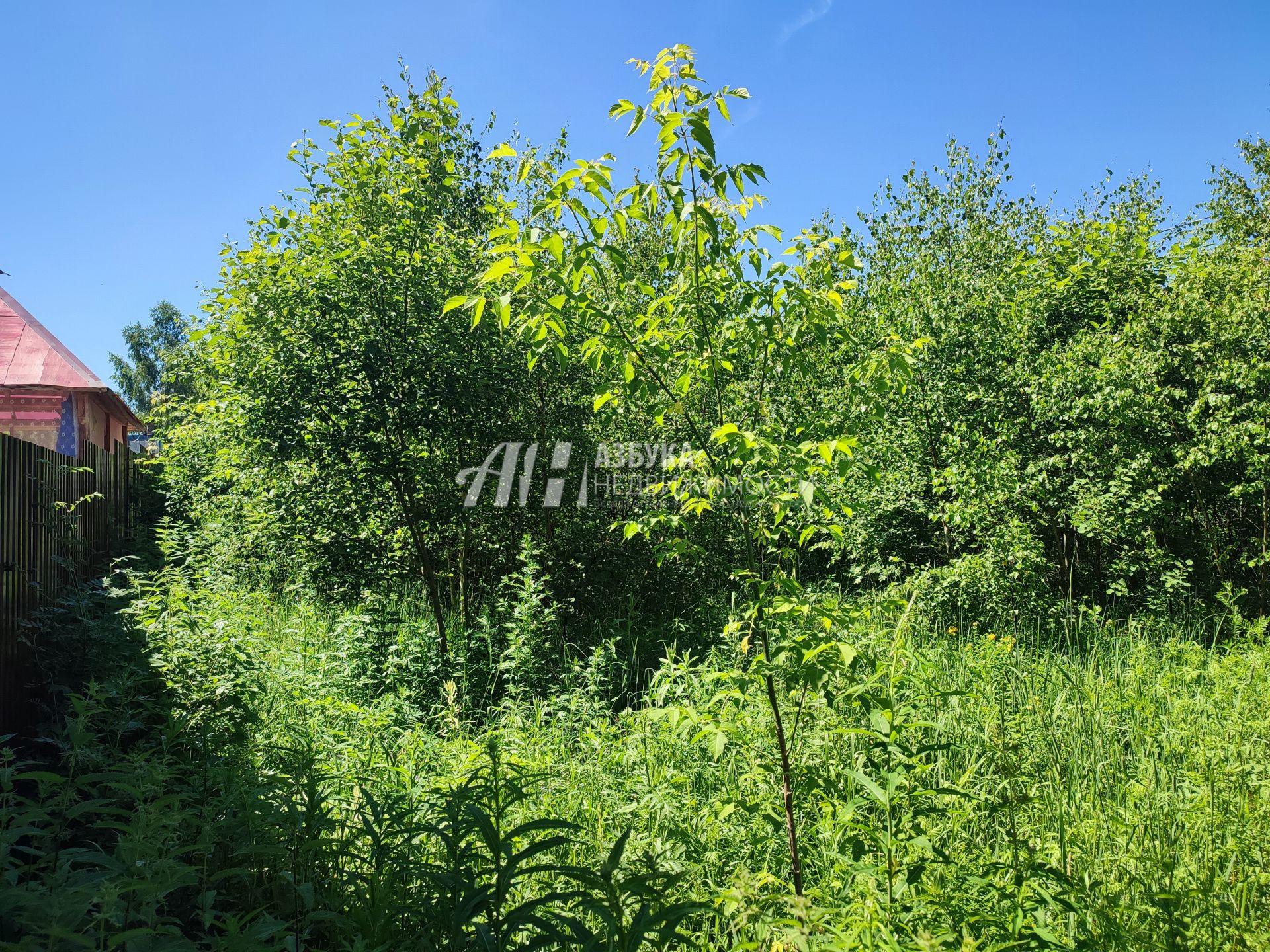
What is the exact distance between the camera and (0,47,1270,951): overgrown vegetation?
7.04 feet

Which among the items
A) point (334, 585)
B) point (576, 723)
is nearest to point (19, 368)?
point (334, 585)

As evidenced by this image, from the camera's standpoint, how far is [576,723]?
175 inches

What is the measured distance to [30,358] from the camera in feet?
48.0

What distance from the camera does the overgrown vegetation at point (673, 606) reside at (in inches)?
84.5

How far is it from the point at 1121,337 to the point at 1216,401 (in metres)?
0.85

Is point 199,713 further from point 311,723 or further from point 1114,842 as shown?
point 1114,842

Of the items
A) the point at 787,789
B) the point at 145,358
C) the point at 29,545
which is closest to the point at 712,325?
the point at 787,789

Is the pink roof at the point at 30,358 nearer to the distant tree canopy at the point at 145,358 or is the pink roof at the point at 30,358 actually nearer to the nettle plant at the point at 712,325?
the nettle plant at the point at 712,325

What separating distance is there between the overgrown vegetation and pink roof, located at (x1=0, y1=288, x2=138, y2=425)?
762 cm

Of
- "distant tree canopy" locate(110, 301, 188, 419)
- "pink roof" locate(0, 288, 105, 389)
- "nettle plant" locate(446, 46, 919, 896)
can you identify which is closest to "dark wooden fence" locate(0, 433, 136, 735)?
"nettle plant" locate(446, 46, 919, 896)

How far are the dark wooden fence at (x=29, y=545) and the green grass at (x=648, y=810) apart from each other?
0.80ft

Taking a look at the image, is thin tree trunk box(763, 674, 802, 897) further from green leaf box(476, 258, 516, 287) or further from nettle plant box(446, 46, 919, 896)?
green leaf box(476, 258, 516, 287)

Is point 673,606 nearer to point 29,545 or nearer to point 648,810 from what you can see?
point 648,810

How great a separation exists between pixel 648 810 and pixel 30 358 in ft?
56.8
